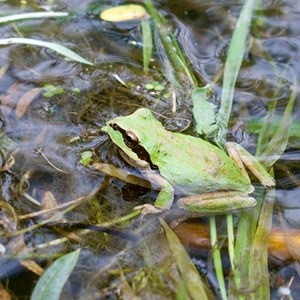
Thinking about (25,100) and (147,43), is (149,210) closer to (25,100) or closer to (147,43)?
(25,100)

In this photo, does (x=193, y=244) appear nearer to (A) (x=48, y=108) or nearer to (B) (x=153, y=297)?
(B) (x=153, y=297)

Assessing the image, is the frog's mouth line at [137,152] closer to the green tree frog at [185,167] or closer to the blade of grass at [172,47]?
the green tree frog at [185,167]

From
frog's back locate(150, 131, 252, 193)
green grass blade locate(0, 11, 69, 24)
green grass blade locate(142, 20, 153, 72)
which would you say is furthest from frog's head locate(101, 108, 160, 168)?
green grass blade locate(0, 11, 69, 24)

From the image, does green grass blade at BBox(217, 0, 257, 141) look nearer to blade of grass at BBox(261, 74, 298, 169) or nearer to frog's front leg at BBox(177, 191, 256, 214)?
blade of grass at BBox(261, 74, 298, 169)

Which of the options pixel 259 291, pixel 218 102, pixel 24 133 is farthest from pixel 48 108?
pixel 259 291

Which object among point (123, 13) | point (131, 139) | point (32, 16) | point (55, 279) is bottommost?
point (55, 279)

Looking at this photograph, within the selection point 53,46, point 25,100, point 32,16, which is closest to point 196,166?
point 25,100

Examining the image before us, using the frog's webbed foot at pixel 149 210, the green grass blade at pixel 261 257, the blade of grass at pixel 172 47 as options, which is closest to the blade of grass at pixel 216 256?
the green grass blade at pixel 261 257

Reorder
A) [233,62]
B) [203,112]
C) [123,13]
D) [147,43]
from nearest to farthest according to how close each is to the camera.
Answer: [203,112]
[233,62]
[147,43]
[123,13]
